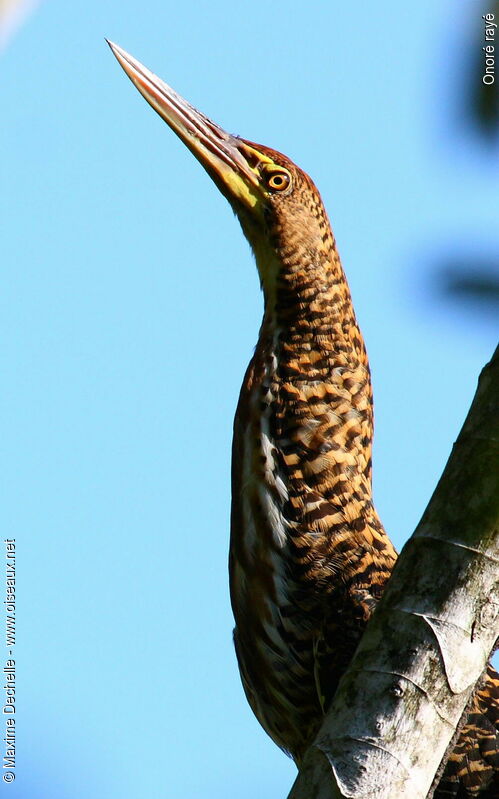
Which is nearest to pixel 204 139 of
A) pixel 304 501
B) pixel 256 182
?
pixel 256 182

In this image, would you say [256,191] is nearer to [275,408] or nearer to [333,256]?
[333,256]

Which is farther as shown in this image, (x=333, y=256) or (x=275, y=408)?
(x=333, y=256)

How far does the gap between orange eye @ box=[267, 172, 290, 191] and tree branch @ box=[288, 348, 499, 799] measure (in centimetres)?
206

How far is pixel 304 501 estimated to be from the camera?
134 inches

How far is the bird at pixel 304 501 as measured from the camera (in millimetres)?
3279

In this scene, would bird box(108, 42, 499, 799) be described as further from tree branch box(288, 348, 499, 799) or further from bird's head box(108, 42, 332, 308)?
tree branch box(288, 348, 499, 799)

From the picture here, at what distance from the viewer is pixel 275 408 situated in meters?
3.52

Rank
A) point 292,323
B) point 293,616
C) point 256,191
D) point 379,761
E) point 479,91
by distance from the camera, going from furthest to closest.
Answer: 1. point 256,191
2. point 292,323
3. point 293,616
4. point 379,761
5. point 479,91

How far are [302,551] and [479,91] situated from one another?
204 cm

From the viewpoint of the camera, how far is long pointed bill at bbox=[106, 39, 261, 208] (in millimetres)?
3973

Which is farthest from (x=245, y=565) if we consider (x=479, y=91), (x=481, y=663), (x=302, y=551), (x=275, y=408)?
(x=479, y=91)

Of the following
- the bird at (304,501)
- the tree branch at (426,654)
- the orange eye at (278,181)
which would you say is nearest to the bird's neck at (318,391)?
the bird at (304,501)

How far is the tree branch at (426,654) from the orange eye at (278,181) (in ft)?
6.77

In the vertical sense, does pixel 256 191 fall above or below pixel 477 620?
above
